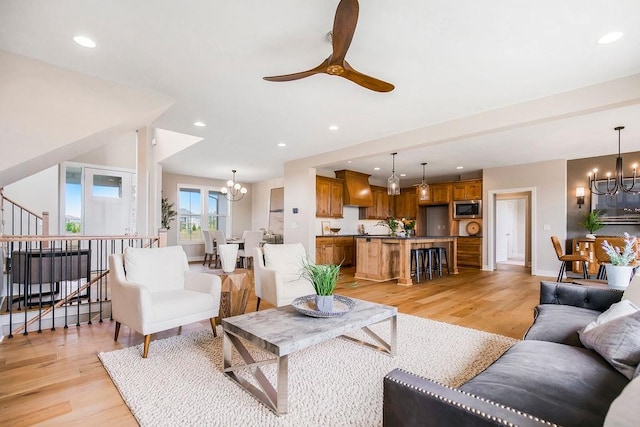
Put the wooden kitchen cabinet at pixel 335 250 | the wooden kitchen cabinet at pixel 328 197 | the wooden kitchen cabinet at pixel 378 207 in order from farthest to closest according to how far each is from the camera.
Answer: the wooden kitchen cabinet at pixel 378 207, the wooden kitchen cabinet at pixel 328 197, the wooden kitchen cabinet at pixel 335 250

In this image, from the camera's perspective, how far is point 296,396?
1.93 m

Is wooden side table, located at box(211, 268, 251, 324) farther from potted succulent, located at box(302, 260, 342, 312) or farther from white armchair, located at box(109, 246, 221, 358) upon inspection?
potted succulent, located at box(302, 260, 342, 312)

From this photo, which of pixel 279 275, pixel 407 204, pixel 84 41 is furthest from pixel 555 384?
pixel 407 204

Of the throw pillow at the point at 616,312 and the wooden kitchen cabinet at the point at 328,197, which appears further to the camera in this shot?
the wooden kitchen cabinet at the point at 328,197

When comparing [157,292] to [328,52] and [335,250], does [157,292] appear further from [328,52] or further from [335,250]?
[335,250]

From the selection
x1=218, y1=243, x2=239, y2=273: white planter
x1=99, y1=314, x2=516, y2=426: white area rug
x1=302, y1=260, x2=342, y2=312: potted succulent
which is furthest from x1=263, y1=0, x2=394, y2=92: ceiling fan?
x1=99, y1=314, x2=516, y2=426: white area rug

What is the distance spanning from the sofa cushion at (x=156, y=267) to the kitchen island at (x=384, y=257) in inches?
148

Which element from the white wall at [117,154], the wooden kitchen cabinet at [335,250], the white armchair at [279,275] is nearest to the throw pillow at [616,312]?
the white armchair at [279,275]

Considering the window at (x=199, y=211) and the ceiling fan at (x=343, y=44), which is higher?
the ceiling fan at (x=343, y=44)

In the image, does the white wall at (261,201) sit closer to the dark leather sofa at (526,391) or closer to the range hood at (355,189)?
the range hood at (355,189)

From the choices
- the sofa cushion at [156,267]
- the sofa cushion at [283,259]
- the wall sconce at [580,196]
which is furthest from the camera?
the wall sconce at [580,196]

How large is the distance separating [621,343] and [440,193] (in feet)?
24.8

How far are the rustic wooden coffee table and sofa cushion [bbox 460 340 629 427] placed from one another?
0.87 metres

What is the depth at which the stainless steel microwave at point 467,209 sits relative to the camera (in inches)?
313
